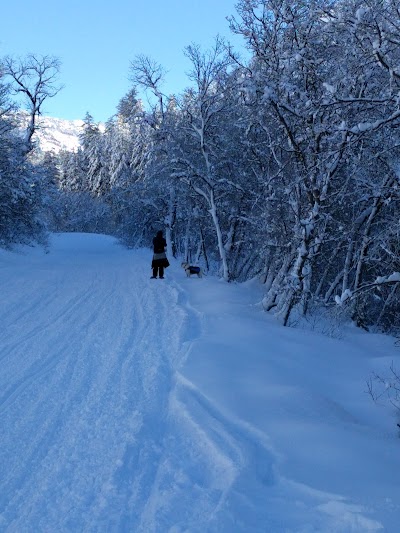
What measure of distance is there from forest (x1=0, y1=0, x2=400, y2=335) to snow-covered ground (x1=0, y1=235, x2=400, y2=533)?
1.70 metres

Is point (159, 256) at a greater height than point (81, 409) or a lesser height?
greater

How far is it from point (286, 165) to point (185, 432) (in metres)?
11.7

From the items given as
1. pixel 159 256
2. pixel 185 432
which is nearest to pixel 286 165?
pixel 159 256

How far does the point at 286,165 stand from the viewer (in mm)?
14914

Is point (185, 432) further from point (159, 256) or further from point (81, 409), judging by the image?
point (159, 256)

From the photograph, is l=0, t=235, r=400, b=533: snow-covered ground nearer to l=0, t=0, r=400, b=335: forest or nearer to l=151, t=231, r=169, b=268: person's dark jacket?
l=0, t=0, r=400, b=335: forest

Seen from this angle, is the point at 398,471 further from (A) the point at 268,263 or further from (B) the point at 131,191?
(B) the point at 131,191

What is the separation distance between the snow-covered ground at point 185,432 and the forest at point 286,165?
170cm

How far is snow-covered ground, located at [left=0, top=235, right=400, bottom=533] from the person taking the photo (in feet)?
11.2

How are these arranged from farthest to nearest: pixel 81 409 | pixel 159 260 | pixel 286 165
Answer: pixel 159 260 → pixel 286 165 → pixel 81 409

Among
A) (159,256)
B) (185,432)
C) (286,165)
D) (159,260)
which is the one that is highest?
(286,165)

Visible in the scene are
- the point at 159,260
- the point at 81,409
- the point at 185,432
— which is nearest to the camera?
the point at 185,432

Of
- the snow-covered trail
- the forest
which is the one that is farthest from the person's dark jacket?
the snow-covered trail

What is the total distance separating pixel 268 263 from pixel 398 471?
52.7 ft
